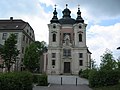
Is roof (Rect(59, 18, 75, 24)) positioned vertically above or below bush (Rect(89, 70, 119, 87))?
above

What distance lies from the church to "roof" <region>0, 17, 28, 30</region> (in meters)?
7.55

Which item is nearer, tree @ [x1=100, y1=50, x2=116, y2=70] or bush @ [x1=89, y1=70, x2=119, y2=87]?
bush @ [x1=89, y1=70, x2=119, y2=87]

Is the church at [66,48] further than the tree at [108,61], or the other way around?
the church at [66,48]

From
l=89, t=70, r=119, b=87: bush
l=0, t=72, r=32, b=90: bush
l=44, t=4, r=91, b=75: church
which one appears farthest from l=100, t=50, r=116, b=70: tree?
l=44, t=4, r=91, b=75: church

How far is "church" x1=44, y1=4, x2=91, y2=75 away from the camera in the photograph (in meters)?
57.0

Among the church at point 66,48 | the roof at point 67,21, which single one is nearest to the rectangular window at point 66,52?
the church at point 66,48

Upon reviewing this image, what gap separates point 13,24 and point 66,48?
15.8m

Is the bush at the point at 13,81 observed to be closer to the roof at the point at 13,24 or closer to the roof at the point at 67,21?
the roof at the point at 13,24

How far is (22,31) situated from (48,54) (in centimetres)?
901

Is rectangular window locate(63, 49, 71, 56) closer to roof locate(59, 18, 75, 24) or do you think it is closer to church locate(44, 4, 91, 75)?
church locate(44, 4, 91, 75)

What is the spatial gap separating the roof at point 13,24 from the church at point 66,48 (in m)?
7.55

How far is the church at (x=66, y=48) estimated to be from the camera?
187 ft

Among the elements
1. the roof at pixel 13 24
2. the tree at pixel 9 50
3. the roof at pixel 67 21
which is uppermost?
the roof at pixel 67 21

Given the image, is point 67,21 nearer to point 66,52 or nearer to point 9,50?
point 66,52
